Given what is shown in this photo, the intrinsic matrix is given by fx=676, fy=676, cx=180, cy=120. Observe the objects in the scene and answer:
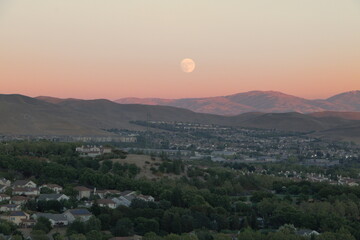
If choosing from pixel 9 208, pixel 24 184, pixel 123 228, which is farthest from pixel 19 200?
pixel 123 228

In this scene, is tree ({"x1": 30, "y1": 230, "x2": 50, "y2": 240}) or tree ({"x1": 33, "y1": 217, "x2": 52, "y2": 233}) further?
tree ({"x1": 33, "y1": 217, "x2": 52, "y2": 233})

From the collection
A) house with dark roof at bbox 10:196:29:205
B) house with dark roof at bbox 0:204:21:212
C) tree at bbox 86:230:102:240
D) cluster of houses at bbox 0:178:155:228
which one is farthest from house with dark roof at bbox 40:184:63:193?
tree at bbox 86:230:102:240

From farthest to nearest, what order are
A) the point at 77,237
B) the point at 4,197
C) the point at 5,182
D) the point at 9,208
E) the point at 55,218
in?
the point at 5,182, the point at 4,197, the point at 9,208, the point at 55,218, the point at 77,237

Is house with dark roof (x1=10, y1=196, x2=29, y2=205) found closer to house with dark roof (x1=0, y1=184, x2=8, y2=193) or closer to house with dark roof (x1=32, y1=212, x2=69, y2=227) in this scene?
house with dark roof (x1=0, y1=184, x2=8, y2=193)

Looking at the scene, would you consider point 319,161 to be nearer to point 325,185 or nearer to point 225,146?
point 225,146

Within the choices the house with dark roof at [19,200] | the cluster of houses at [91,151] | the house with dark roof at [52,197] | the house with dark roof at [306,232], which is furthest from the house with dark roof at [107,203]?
the cluster of houses at [91,151]

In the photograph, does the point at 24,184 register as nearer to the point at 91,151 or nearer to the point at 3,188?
the point at 3,188

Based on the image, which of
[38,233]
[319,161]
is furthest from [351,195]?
[319,161]
